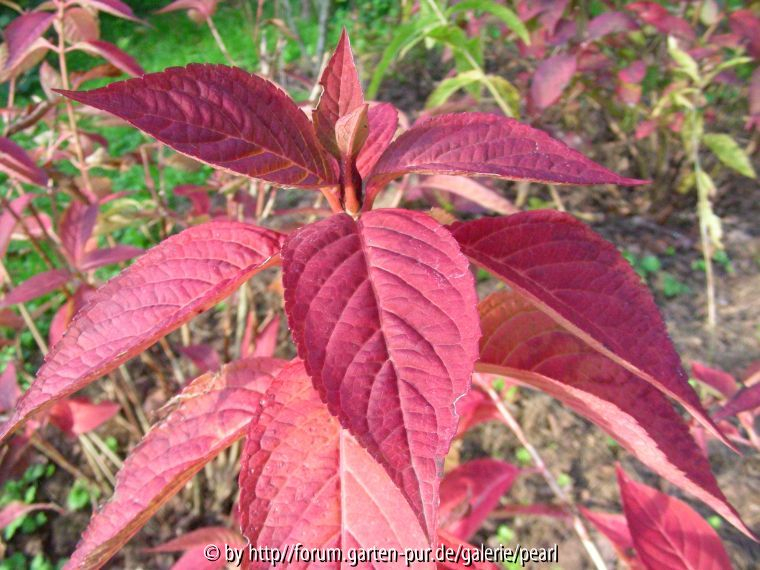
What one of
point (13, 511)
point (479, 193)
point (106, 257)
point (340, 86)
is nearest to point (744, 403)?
point (479, 193)

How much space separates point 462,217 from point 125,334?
85.2 inches

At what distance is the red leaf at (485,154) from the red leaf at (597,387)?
0.48ft

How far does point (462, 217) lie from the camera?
2.55 metres

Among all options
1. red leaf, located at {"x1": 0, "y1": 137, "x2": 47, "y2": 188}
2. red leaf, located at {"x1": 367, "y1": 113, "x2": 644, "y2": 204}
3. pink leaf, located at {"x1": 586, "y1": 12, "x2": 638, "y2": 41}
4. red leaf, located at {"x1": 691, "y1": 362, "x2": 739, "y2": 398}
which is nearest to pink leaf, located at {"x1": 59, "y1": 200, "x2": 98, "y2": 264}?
red leaf, located at {"x1": 0, "y1": 137, "x2": 47, "y2": 188}

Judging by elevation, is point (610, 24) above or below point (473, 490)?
above

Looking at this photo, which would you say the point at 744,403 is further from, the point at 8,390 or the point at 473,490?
the point at 8,390

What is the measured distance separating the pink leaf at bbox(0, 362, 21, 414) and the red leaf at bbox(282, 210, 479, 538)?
3.27 feet

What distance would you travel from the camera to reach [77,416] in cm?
129

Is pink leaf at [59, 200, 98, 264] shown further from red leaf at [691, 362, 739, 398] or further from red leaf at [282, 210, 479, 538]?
red leaf at [691, 362, 739, 398]

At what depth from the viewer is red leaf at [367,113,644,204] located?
1.61 feet

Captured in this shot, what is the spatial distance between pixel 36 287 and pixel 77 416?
35cm

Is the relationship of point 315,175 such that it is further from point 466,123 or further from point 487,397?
point 487,397

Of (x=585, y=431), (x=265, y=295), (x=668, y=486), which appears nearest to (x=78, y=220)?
(x=265, y=295)

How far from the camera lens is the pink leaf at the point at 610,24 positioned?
173cm
